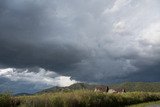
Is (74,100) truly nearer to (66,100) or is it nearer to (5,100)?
(66,100)

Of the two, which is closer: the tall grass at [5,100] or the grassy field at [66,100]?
the tall grass at [5,100]

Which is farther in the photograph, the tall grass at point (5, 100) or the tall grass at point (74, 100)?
the tall grass at point (74, 100)

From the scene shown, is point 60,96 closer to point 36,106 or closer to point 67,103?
point 67,103

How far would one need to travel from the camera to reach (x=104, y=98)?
49.7 m

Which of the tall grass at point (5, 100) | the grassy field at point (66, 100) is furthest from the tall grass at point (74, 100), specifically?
the tall grass at point (5, 100)

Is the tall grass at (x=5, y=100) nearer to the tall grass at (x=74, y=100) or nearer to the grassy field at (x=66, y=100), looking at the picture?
the grassy field at (x=66, y=100)

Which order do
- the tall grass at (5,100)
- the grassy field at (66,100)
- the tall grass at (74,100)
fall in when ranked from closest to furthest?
1. the tall grass at (5,100)
2. the grassy field at (66,100)
3. the tall grass at (74,100)

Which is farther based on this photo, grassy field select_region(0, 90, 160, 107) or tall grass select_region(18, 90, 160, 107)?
tall grass select_region(18, 90, 160, 107)

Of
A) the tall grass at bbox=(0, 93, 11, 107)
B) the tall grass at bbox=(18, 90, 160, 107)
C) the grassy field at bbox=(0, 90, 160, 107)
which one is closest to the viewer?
the tall grass at bbox=(0, 93, 11, 107)

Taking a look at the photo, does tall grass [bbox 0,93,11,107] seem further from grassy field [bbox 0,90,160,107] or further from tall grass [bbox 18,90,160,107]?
tall grass [bbox 18,90,160,107]

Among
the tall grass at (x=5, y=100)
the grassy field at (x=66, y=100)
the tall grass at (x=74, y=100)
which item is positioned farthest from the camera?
the tall grass at (x=74, y=100)

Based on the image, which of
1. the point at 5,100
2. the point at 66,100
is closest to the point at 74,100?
the point at 66,100

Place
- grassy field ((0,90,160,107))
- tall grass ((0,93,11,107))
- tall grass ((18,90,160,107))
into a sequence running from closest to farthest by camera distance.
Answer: tall grass ((0,93,11,107)), grassy field ((0,90,160,107)), tall grass ((18,90,160,107))

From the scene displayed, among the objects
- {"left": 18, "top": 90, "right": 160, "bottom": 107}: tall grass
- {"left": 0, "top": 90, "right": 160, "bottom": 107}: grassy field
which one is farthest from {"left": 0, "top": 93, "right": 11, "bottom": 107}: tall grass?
{"left": 18, "top": 90, "right": 160, "bottom": 107}: tall grass
